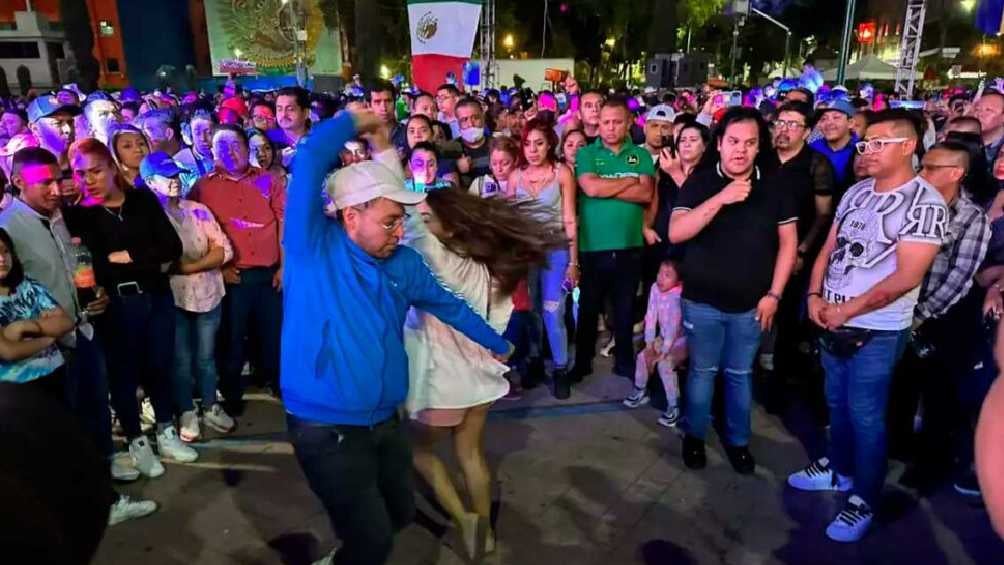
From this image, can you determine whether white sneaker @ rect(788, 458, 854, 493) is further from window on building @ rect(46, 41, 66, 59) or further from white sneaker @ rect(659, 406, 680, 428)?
window on building @ rect(46, 41, 66, 59)

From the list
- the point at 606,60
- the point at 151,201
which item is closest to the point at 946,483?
the point at 151,201

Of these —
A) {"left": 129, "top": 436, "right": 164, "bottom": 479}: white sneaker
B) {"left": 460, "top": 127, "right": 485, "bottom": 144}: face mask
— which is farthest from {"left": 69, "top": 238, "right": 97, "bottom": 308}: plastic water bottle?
{"left": 460, "top": 127, "right": 485, "bottom": 144}: face mask

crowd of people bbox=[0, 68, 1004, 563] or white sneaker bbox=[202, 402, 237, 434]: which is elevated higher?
crowd of people bbox=[0, 68, 1004, 563]

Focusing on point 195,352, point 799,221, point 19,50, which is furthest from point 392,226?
point 19,50

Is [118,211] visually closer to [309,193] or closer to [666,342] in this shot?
[309,193]

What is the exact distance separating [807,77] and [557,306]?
35.7ft

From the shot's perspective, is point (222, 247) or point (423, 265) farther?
point (222, 247)

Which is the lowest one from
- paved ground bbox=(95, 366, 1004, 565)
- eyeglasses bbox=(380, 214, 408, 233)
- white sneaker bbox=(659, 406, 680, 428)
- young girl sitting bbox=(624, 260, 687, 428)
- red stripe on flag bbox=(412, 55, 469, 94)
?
paved ground bbox=(95, 366, 1004, 565)

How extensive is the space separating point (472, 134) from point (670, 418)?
→ 3.02m

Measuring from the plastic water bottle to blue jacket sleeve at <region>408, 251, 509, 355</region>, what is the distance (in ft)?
6.04

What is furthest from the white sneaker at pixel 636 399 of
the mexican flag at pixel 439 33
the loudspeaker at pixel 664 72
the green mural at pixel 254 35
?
the green mural at pixel 254 35

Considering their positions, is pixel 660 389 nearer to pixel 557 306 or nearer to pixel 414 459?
pixel 557 306

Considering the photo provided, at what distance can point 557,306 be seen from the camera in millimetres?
4770

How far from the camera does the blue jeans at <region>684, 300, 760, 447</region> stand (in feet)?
12.0
